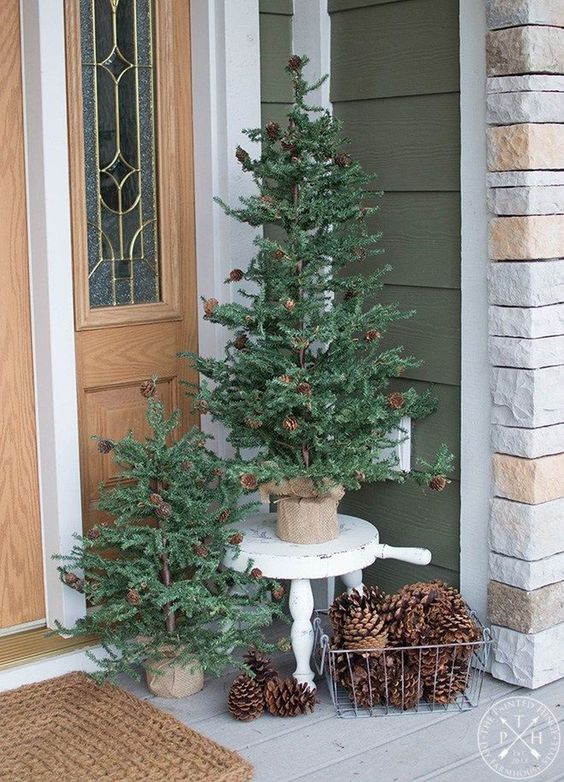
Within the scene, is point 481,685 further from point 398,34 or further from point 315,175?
point 398,34

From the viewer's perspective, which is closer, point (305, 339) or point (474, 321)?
point (305, 339)

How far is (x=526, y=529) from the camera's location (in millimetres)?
2836

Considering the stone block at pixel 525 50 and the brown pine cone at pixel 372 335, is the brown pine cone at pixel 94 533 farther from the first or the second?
the stone block at pixel 525 50

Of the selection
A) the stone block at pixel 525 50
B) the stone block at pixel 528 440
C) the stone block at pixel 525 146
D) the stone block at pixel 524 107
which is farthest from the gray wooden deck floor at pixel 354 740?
the stone block at pixel 525 50

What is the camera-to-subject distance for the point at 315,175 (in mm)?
2762

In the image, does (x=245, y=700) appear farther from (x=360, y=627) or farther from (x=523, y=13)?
(x=523, y=13)

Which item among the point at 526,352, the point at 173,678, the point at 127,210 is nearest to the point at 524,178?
the point at 526,352

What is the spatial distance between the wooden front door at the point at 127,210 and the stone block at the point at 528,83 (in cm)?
84

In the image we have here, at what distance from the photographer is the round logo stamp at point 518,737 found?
2512mm

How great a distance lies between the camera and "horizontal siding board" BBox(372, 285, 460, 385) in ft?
9.83

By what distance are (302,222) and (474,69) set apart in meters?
0.57

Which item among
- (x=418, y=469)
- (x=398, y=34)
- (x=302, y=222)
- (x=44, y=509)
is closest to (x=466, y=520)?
(x=418, y=469)

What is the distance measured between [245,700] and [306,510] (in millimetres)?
468

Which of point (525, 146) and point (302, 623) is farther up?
point (525, 146)
